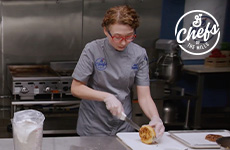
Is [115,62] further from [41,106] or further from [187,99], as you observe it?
[187,99]

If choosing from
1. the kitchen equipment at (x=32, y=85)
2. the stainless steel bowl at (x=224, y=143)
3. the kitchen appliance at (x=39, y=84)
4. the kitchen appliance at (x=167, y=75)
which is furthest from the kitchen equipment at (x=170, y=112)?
the stainless steel bowl at (x=224, y=143)

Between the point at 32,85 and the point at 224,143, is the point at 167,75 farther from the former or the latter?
the point at 224,143

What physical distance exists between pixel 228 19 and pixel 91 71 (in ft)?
10.6

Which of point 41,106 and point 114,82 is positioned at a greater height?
point 114,82

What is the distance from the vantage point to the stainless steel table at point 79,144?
191cm

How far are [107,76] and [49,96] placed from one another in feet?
5.54

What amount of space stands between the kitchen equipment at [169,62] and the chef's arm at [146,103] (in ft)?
7.06

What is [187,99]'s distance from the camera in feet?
15.0

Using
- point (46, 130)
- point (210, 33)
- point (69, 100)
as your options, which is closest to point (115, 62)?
point (69, 100)

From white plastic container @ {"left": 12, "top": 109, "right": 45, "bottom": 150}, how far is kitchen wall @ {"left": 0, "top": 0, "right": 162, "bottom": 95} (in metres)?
2.82

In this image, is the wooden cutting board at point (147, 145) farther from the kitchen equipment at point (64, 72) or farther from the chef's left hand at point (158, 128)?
the kitchen equipment at point (64, 72)

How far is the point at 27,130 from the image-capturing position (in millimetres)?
1514

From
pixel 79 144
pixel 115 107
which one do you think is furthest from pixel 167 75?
pixel 79 144

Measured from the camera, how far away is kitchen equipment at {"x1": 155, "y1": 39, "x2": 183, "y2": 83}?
4.45 meters
